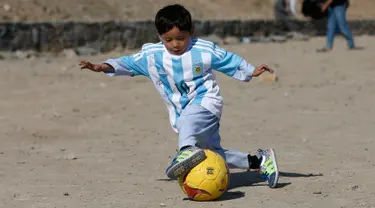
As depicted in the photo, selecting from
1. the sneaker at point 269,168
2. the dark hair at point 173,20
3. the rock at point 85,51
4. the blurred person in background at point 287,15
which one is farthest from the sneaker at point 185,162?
the blurred person in background at point 287,15

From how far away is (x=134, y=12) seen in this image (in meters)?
20.1

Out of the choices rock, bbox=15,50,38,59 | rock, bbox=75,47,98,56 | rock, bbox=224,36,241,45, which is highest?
rock, bbox=15,50,38,59

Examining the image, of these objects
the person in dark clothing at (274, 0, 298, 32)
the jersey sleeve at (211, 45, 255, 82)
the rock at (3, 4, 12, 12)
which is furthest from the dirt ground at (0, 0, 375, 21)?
the jersey sleeve at (211, 45, 255, 82)

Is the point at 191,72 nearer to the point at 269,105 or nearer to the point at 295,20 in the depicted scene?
the point at 269,105

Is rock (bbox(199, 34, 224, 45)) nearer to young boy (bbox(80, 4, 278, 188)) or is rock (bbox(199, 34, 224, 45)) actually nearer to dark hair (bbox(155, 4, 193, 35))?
young boy (bbox(80, 4, 278, 188))

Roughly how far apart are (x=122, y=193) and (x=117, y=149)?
2012 millimetres

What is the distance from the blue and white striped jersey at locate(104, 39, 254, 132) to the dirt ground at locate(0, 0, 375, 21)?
10788 millimetres

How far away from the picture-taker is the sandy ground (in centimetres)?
564

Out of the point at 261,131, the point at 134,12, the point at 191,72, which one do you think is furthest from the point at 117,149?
the point at 134,12

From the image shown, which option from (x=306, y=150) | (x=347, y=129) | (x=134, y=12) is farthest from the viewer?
(x=134, y=12)

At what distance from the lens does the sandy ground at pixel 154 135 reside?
18.5 ft

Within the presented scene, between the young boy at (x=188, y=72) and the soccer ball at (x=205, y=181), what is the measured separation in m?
0.15

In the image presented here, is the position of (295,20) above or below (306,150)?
below

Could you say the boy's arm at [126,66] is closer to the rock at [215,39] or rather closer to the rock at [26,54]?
the rock at [26,54]
